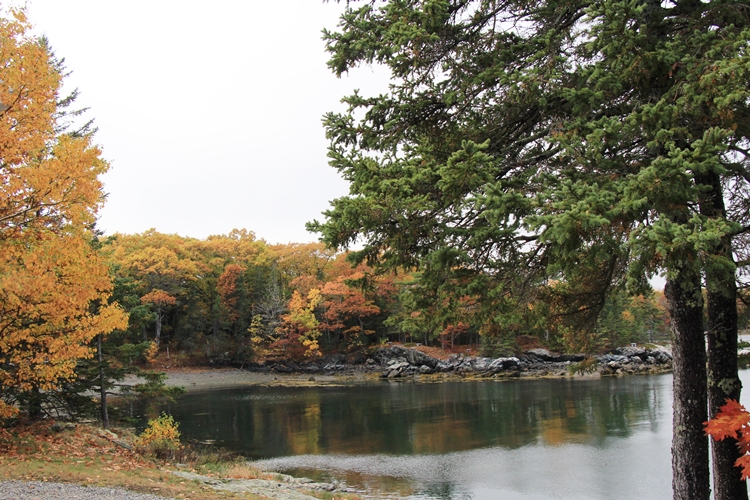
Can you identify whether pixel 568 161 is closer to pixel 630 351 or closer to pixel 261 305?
pixel 630 351

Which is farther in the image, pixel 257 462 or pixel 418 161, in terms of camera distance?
pixel 257 462

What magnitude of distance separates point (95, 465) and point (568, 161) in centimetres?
1080

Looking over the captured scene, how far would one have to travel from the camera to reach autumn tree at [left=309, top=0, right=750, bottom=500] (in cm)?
450

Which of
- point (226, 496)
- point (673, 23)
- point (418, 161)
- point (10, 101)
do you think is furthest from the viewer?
point (226, 496)

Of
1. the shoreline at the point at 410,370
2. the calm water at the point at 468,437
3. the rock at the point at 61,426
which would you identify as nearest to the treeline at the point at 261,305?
the shoreline at the point at 410,370

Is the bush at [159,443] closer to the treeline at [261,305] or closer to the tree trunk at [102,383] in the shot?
the tree trunk at [102,383]

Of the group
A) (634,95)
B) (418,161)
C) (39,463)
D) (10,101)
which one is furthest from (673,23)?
(39,463)

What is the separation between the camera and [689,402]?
6.05 m

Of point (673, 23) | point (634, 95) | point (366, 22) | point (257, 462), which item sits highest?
point (366, 22)

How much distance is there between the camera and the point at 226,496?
30.6 feet

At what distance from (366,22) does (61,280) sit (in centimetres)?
723

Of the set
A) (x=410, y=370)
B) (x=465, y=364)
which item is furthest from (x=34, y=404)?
(x=465, y=364)

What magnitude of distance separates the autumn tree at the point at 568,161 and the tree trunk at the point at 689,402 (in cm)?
2

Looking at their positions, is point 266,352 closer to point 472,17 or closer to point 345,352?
point 345,352
